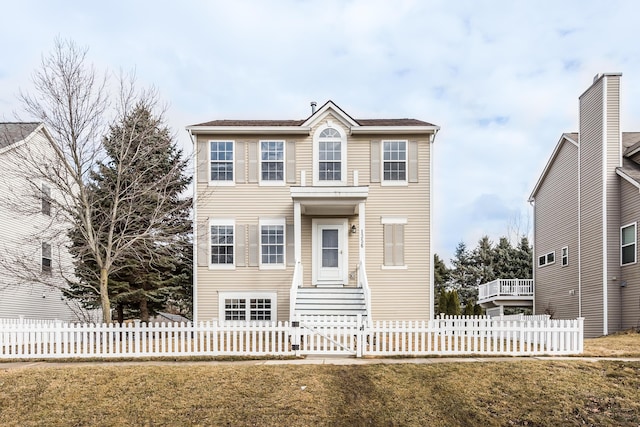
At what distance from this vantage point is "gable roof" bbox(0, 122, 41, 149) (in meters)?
22.0

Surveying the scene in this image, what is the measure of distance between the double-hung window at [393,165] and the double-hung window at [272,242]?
12.5ft

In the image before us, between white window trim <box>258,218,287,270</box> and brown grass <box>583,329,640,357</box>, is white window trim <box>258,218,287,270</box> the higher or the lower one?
the higher one

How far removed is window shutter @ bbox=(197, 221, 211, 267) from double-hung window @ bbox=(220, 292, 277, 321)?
1199 mm

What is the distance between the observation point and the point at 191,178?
22.1 meters

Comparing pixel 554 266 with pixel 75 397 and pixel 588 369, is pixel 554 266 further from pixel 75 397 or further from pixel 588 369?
pixel 75 397

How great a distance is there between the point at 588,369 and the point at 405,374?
11.7ft

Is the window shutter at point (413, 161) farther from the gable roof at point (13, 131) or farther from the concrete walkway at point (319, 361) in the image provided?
the gable roof at point (13, 131)

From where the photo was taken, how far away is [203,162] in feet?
67.5

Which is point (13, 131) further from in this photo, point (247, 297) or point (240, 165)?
point (247, 297)

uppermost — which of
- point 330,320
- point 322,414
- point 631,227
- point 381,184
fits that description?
point 381,184

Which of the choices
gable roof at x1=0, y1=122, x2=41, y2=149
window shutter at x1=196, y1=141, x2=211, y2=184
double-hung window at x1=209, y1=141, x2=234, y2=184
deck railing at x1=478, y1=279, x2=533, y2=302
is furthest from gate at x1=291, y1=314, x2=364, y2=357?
deck railing at x1=478, y1=279, x2=533, y2=302

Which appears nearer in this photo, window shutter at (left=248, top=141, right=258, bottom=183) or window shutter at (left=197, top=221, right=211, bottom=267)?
window shutter at (left=197, top=221, right=211, bottom=267)

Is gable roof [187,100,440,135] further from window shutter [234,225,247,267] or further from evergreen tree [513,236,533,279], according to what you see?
evergreen tree [513,236,533,279]

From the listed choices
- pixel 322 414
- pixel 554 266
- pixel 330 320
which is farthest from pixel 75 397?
pixel 554 266
